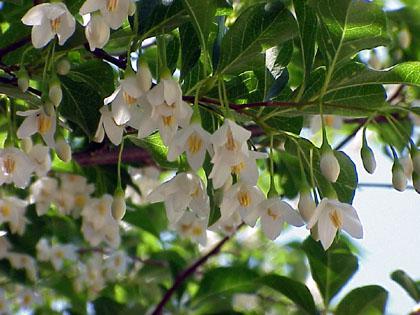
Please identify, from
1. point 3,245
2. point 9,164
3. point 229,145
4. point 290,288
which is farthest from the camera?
point 3,245

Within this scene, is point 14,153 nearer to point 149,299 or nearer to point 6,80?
point 6,80

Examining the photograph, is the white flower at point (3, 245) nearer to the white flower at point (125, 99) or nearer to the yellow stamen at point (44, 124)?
the yellow stamen at point (44, 124)

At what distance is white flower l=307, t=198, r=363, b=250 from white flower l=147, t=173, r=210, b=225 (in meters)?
0.22

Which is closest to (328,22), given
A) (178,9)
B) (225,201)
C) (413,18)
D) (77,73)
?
(178,9)

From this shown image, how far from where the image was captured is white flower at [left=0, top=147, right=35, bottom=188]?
171 centimetres

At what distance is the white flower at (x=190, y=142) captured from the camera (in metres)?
1.41

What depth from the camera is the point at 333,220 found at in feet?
4.95

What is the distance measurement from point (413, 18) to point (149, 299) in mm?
1567

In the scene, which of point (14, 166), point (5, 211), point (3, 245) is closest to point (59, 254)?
point (3, 245)

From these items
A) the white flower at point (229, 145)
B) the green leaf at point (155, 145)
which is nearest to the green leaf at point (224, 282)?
the green leaf at point (155, 145)

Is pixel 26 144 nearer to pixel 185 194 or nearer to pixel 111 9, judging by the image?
pixel 185 194

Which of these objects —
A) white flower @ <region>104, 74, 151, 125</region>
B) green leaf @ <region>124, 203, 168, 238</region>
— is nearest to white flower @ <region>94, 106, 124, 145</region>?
white flower @ <region>104, 74, 151, 125</region>

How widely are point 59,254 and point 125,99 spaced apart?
6.32 feet

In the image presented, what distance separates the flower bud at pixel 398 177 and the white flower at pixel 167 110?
45 centimetres
